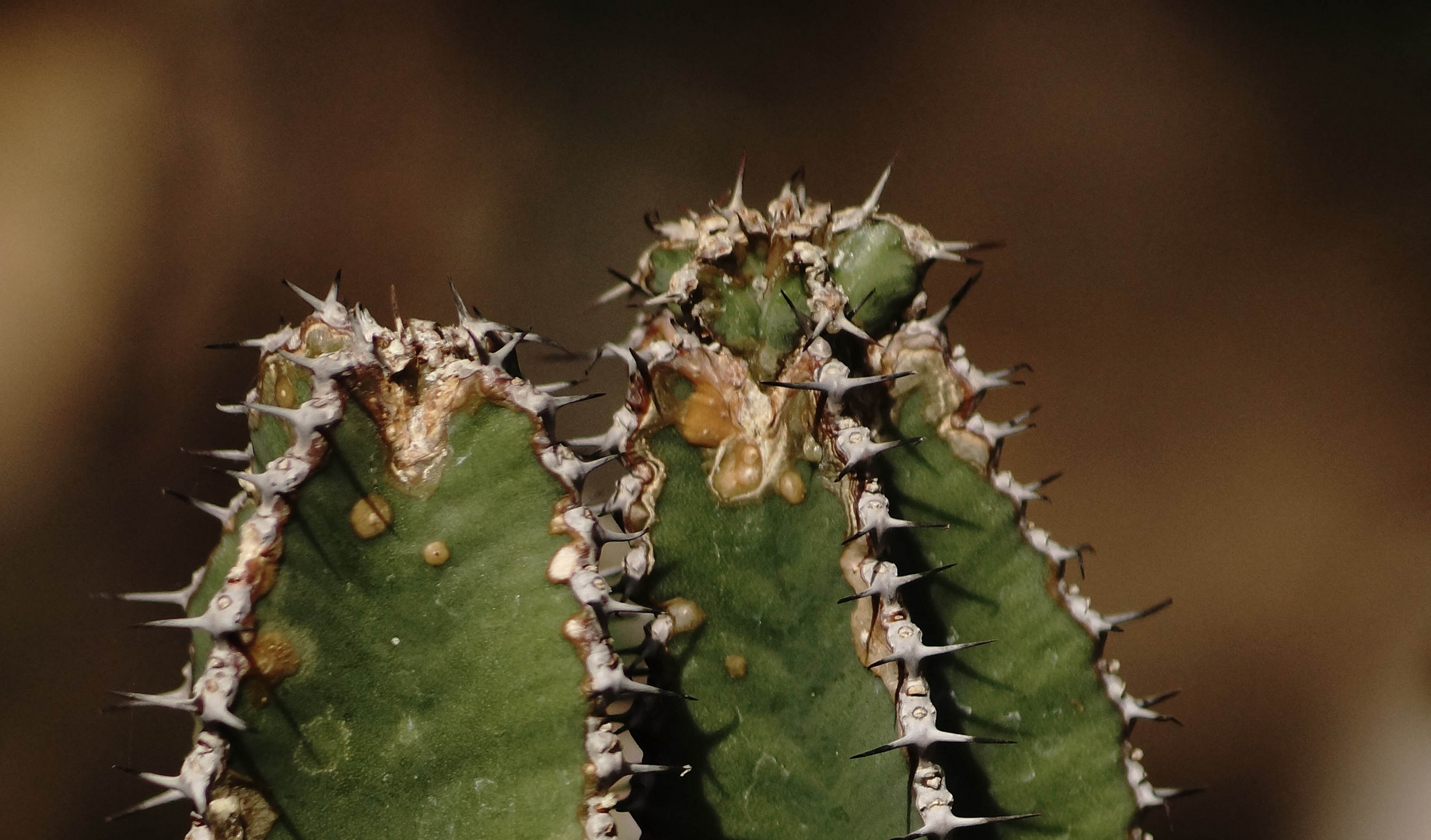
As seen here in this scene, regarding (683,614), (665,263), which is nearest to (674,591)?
(683,614)

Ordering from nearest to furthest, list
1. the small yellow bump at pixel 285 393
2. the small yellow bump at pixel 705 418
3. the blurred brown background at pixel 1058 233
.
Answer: the small yellow bump at pixel 285 393 → the small yellow bump at pixel 705 418 → the blurred brown background at pixel 1058 233

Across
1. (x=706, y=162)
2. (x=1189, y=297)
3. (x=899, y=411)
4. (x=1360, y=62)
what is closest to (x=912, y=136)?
(x=706, y=162)

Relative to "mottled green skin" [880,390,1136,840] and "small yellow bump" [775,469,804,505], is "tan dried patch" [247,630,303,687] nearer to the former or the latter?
"small yellow bump" [775,469,804,505]

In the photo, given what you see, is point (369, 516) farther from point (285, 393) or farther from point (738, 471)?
point (738, 471)

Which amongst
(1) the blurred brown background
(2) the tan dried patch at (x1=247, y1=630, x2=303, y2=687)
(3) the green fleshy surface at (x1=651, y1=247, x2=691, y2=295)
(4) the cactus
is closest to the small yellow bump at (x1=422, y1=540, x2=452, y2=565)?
(4) the cactus

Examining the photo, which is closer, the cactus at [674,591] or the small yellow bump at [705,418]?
the cactus at [674,591]

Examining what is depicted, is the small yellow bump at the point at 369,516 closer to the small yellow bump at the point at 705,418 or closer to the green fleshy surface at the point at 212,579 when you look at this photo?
the green fleshy surface at the point at 212,579

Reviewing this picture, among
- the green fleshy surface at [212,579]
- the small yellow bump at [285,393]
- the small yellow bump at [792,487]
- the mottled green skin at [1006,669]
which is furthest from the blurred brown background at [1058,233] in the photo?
the small yellow bump at [792,487]
